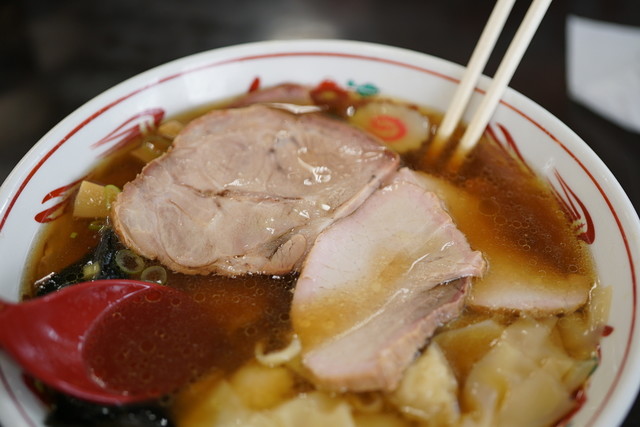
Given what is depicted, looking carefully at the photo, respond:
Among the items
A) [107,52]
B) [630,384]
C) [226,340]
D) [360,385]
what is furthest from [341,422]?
[107,52]

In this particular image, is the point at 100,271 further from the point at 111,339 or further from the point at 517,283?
the point at 517,283

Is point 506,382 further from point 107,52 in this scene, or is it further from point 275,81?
point 107,52

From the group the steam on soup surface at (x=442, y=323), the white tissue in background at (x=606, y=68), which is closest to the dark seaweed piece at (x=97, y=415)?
the steam on soup surface at (x=442, y=323)

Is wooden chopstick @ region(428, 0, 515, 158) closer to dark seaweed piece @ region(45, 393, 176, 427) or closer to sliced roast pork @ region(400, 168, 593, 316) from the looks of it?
sliced roast pork @ region(400, 168, 593, 316)

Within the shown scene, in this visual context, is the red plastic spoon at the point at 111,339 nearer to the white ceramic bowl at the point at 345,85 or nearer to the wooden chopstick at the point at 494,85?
the white ceramic bowl at the point at 345,85

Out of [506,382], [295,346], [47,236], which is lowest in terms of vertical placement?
[47,236]

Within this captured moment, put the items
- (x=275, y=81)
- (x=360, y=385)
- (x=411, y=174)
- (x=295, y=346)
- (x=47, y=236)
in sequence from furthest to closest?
(x=275, y=81), (x=411, y=174), (x=47, y=236), (x=295, y=346), (x=360, y=385)

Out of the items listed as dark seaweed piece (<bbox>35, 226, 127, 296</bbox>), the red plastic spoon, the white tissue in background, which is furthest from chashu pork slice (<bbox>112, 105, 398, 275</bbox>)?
the white tissue in background
